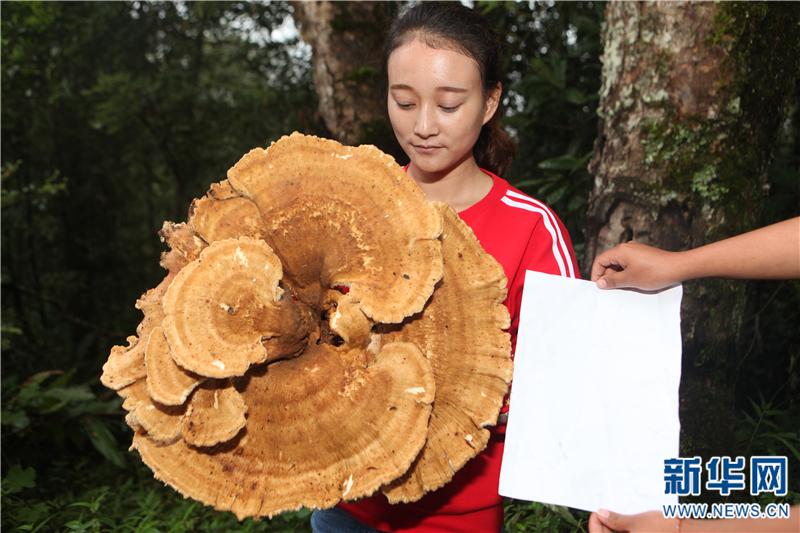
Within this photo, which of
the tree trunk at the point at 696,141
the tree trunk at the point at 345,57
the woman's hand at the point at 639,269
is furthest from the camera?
the tree trunk at the point at 345,57

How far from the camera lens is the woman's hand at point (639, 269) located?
183 centimetres

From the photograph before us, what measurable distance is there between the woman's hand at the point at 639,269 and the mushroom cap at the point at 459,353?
1.48 ft

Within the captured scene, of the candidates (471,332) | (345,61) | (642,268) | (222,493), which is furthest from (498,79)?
(345,61)

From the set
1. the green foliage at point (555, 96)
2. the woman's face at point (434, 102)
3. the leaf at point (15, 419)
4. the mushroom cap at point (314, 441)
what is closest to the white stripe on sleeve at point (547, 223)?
the woman's face at point (434, 102)

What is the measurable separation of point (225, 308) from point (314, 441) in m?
0.38

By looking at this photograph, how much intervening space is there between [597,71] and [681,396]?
8.37 ft

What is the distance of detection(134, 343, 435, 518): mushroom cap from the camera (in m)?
1.52

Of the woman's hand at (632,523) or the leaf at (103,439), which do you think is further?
the leaf at (103,439)

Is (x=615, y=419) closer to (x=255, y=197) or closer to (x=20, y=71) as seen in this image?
(x=255, y=197)

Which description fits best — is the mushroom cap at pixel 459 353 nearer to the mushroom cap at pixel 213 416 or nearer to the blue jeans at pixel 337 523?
the mushroom cap at pixel 213 416

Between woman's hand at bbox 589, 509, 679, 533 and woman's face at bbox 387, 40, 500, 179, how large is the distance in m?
1.11

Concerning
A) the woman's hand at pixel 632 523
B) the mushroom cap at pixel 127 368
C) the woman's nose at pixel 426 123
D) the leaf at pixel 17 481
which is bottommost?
the leaf at pixel 17 481

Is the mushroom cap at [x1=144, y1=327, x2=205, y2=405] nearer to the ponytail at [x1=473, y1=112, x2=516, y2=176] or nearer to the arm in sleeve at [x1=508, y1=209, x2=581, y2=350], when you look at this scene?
the arm in sleeve at [x1=508, y1=209, x2=581, y2=350]

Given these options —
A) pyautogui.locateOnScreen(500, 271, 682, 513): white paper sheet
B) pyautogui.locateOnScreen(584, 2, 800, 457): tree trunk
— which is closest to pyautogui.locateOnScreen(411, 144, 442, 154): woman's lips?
pyautogui.locateOnScreen(500, 271, 682, 513): white paper sheet
